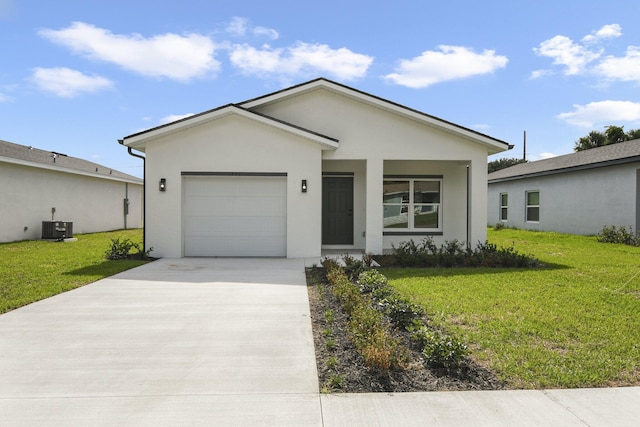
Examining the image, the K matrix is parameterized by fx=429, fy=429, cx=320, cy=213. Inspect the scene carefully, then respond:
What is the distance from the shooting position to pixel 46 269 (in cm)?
964

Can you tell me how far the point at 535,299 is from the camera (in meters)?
6.84

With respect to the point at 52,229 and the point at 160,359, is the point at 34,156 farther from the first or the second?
the point at 160,359

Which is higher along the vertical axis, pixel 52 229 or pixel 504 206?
pixel 504 206

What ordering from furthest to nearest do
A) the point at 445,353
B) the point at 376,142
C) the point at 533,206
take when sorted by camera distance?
the point at 533,206
the point at 376,142
the point at 445,353

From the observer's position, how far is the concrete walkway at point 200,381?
313 cm

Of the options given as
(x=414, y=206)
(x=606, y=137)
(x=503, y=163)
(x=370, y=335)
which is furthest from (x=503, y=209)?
(x=503, y=163)

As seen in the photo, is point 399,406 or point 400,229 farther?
point 400,229

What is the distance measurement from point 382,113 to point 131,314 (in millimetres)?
9009

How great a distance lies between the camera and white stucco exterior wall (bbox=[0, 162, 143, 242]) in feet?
53.0

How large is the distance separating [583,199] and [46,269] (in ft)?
64.5

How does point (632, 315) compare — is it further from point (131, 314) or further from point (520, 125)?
point (520, 125)

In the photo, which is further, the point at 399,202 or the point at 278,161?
the point at 399,202

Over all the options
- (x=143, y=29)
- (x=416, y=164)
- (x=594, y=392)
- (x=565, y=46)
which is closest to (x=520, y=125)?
(x=565, y=46)

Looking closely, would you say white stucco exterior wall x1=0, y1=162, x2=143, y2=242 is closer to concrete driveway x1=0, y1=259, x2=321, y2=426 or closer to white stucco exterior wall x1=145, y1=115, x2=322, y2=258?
white stucco exterior wall x1=145, y1=115, x2=322, y2=258
